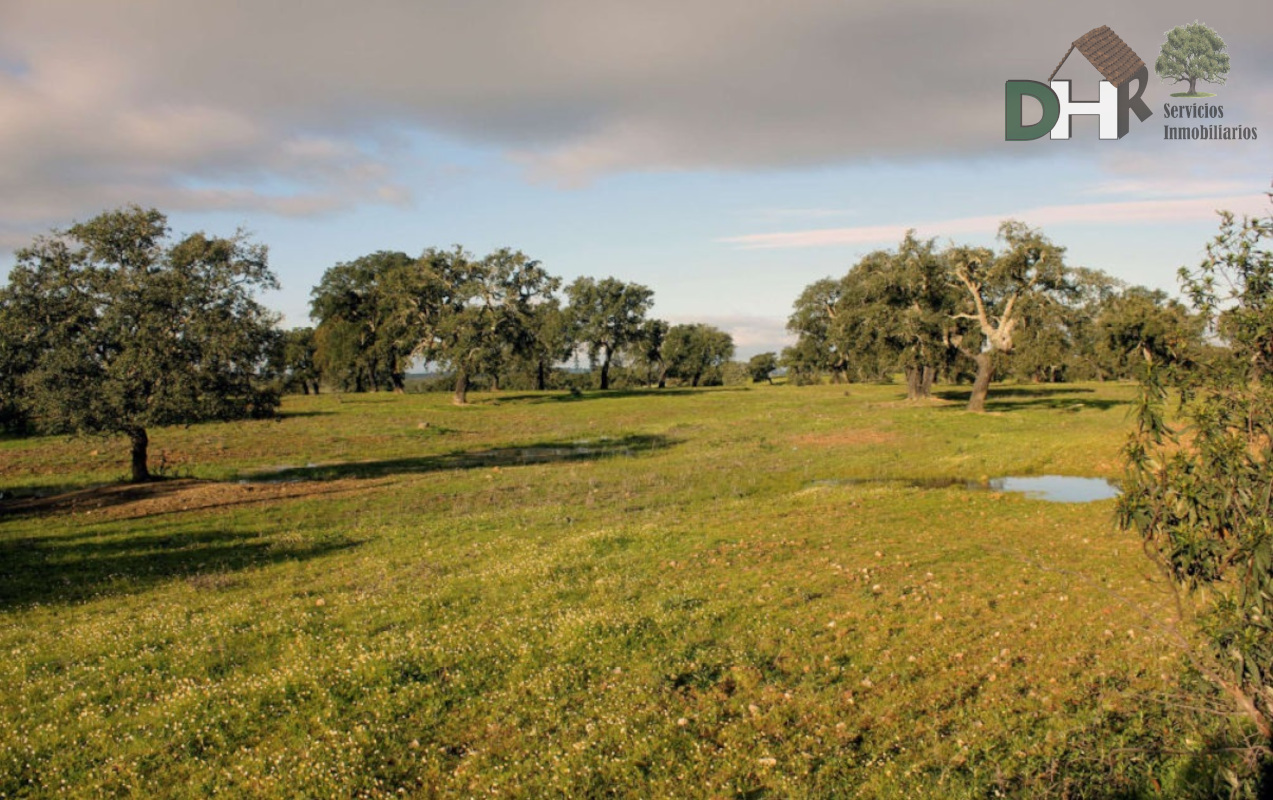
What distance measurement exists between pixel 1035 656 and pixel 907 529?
8.61 m

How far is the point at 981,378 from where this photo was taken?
53.2 metres

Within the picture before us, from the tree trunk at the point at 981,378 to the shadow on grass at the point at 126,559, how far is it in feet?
149

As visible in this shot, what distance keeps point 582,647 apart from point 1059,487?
2253 cm

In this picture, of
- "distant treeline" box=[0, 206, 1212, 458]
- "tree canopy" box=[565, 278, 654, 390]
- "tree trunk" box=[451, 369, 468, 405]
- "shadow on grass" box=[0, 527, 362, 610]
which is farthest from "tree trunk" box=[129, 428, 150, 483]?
"tree canopy" box=[565, 278, 654, 390]

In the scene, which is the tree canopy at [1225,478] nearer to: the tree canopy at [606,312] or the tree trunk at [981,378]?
the tree trunk at [981,378]

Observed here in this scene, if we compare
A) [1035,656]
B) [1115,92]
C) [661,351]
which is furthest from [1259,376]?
[661,351]

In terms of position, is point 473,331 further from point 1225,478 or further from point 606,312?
point 1225,478

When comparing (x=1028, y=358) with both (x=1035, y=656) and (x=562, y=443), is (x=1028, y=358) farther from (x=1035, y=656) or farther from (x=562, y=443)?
(x=1035, y=656)

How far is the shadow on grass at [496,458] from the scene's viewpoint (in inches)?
1308

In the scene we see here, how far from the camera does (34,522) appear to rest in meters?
22.4

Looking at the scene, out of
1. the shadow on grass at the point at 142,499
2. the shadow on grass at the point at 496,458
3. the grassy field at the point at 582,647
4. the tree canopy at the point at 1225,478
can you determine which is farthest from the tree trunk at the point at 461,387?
the tree canopy at the point at 1225,478

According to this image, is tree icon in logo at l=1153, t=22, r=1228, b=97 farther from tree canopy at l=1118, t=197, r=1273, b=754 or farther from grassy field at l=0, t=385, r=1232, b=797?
tree canopy at l=1118, t=197, r=1273, b=754

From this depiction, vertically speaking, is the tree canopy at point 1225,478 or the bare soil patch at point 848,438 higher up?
the tree canopy at point 1225,478

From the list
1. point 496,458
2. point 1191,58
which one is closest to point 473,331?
point 496,458
